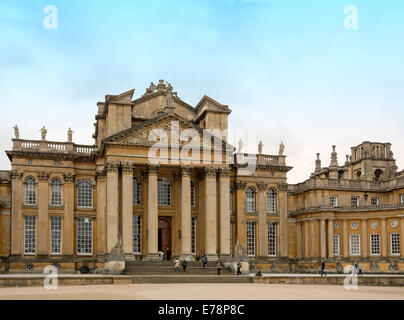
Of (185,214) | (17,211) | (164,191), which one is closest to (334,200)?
(164,191)

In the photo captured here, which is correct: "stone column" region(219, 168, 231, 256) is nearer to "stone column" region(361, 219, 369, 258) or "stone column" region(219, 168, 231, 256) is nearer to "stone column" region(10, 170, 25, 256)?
"stone column" region(361, 219, 369, 258)

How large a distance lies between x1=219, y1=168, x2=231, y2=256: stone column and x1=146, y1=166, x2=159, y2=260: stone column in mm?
5199

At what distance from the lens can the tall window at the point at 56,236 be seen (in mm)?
45500

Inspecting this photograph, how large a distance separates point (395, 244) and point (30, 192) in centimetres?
3250

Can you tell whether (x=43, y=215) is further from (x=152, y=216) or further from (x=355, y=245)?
(x=355, y=245)

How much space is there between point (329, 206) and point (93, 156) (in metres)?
22.6

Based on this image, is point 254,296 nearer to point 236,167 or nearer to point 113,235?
point 113,235

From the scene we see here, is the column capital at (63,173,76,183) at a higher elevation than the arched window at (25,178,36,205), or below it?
higher

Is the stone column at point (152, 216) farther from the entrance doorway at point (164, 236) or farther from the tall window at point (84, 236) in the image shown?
the tall window at point (84, 236)

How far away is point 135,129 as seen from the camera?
139ft

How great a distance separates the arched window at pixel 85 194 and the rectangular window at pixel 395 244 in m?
27.3

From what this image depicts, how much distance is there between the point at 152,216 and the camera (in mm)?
41844

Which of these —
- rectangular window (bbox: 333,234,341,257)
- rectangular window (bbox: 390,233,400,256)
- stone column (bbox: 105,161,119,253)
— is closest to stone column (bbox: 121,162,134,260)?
stone column (bbox: 105,161,119,253)

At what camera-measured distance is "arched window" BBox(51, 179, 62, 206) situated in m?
46.0
